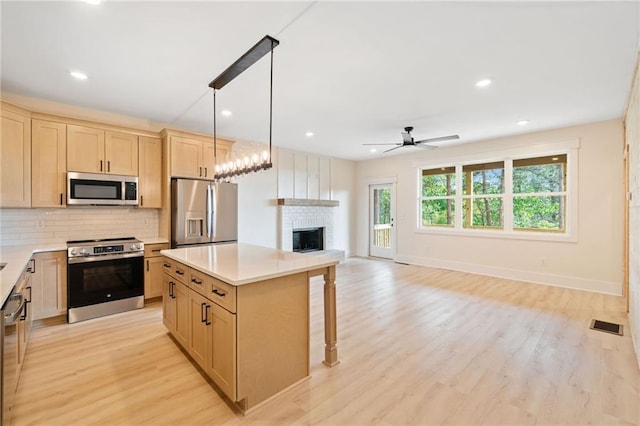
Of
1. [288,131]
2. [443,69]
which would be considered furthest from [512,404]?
[288,131]

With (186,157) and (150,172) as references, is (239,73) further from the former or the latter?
(150,172)

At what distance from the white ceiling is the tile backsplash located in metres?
1.41

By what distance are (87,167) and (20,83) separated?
1.03 metres

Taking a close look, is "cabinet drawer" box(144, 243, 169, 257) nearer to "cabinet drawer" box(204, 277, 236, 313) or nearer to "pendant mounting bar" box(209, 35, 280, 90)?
"cabinet drawer" box(204, 277, 236, 313)

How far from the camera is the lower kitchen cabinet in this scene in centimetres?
256

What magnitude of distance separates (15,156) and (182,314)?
266 centimetres

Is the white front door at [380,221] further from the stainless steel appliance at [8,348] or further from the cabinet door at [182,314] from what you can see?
the stainless steel appliance at [8,348]

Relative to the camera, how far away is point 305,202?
6625 millimetres

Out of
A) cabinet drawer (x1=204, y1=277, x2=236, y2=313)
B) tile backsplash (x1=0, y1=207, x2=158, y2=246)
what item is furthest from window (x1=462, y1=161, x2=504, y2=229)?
tile backsplash (x1=0, y1=207, x2=158, y2=246)

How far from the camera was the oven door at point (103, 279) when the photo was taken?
3.40 m

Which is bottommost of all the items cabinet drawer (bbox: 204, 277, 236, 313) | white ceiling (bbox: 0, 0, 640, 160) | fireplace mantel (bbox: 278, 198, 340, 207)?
cabinet drawer (bbox: 204, 277, 236, 313)

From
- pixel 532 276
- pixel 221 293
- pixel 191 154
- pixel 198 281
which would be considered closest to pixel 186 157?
pixel 191 154

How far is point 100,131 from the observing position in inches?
150

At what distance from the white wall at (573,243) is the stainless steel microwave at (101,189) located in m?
5.65
